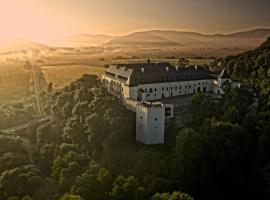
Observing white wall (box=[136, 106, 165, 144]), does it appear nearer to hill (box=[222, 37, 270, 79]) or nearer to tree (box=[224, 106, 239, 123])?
tree (box=[224, 106, 239, 123])

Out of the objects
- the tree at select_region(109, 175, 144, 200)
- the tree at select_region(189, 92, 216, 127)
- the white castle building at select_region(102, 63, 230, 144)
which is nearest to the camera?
the tree at select_region(109, 175, 144, 200)

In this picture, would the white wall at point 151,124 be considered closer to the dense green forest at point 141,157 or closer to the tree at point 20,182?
the dense green forest at point 141,157

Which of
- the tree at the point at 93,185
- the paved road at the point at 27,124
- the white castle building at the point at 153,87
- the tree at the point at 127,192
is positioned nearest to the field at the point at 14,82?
the paved road at the point at 27,124

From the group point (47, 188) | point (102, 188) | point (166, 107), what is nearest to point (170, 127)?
point (166, 107)

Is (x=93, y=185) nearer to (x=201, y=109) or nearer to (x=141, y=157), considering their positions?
(x=141, y=157)

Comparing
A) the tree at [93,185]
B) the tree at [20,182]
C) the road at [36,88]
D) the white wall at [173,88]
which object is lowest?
the tree at [20,182]

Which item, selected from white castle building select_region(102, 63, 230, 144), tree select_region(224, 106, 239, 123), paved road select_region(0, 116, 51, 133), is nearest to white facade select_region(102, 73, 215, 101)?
white castle building select_region(102, 63, 230, 144)
